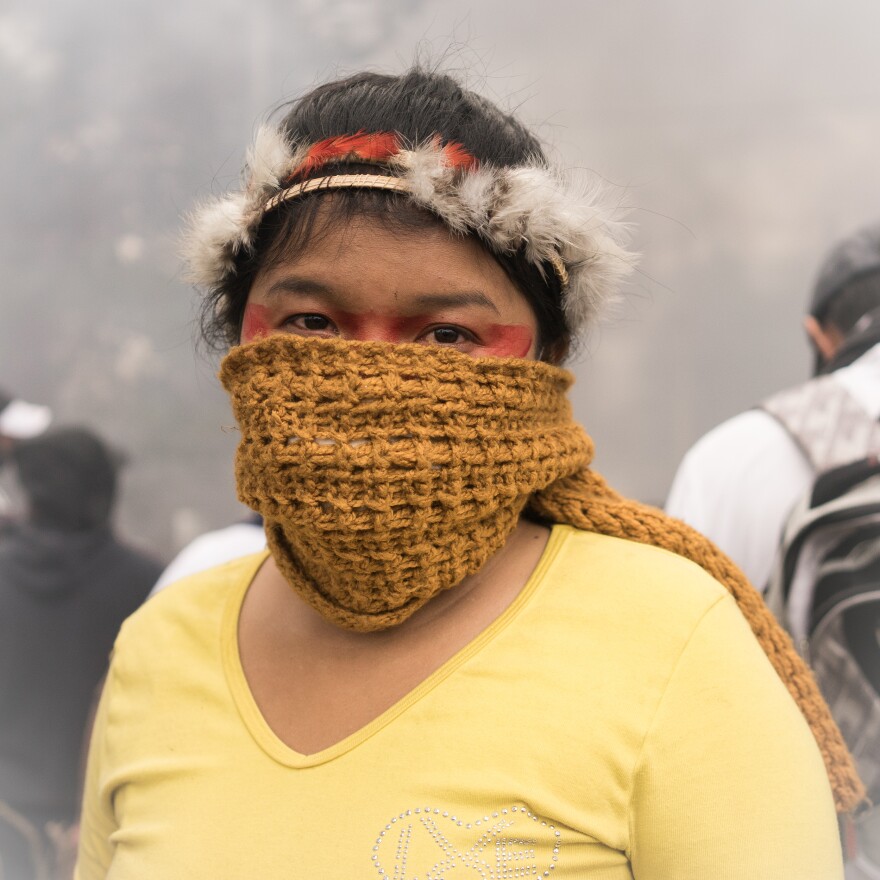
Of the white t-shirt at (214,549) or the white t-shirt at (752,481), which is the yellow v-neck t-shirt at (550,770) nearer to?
the white t-shirt at (752,481)

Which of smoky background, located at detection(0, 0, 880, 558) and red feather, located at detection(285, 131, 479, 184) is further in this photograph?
smoky background, located at detection(0, 0, 880, 558)

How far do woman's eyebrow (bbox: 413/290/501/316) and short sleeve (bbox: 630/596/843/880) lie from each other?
19.4 inches

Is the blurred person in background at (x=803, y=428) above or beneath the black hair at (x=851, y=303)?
beneath

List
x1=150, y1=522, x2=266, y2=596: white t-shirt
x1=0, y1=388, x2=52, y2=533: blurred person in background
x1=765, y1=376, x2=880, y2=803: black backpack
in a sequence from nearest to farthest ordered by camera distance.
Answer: x1=765, y1=376, x2=880, y2=803: black backpack → x1=150, y1=522, x2=266, y2=596: white t-shirt → x1=0, y1=388, x2=52, y2=533: blurred person in background

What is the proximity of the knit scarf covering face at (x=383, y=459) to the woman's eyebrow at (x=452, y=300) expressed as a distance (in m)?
0.06

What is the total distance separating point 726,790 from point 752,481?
107cm

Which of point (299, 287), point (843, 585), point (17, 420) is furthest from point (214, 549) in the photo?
point (843, 585)

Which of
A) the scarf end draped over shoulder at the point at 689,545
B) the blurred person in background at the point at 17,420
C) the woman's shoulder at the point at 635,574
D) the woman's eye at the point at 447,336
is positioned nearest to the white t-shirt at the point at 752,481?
the scarf end draped over shoulder at the point at 689,545

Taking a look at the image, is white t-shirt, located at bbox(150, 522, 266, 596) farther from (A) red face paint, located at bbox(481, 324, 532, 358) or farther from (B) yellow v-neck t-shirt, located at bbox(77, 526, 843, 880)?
(A) red face paint, located at bbox(481, 324, 532, 358)

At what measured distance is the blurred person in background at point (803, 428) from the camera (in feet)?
5.85

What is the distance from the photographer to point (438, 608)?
1.08 meters

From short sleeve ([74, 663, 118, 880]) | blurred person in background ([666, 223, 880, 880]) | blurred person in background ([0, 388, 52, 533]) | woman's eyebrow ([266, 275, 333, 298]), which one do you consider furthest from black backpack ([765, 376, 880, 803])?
blurred person in background ([0, 388, 52, 533])

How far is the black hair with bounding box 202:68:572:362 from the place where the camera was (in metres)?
1.04

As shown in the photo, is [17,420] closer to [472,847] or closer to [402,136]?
[402,136]
